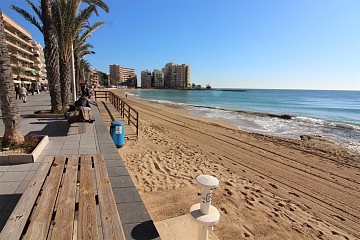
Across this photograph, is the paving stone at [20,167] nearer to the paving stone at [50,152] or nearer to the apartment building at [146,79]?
the paving stone at [50,152]

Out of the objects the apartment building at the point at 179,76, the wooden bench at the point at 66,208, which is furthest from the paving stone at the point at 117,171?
the apartment building at the point at 179,76

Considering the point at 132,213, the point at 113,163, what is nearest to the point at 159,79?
the point at 113,163

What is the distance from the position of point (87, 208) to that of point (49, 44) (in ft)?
33.2

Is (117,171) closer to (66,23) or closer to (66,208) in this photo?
(66,208)

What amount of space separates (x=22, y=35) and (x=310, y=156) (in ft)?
236

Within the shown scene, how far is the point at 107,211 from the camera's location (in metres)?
2.07

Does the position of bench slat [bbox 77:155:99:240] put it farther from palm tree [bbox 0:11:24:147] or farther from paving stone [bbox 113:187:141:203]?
palm tree [bbox 0:11:24:147]

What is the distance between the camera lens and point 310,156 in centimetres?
963

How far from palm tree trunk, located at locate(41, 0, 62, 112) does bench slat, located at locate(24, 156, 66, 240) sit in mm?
8564

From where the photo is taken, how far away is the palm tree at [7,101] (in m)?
4.50

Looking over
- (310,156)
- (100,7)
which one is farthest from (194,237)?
(100,7)

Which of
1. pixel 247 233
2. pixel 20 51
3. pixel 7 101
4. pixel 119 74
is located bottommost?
pixel 247 233

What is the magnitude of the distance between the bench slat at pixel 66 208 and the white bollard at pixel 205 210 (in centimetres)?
118

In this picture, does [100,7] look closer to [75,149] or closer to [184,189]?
[75,149]
